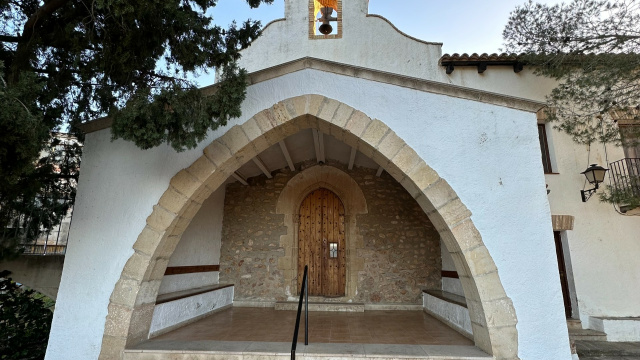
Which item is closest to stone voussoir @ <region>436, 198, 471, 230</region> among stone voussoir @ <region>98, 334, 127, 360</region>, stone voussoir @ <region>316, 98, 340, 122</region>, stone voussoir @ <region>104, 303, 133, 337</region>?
stone voussoir @ <region>316, 98, 340, 122</region>

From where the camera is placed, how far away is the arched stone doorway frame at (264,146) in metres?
3.00

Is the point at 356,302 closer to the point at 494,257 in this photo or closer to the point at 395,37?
the point at 494,257

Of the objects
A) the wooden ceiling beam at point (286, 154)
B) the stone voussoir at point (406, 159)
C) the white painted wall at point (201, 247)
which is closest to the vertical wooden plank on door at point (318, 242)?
the wooden ceiling beam at point (286, 154)

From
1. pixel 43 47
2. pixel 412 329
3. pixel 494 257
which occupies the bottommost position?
pixel 412 329

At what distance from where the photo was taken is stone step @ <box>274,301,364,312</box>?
541cm

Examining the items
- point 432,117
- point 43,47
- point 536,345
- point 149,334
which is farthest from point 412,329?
point 43,47

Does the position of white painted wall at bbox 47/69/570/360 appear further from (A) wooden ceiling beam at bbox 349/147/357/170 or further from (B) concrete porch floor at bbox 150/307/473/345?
(A) wooden ceiling beam at bbox 349/147/357/170

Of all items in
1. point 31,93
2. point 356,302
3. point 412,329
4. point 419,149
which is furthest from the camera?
point 356,302

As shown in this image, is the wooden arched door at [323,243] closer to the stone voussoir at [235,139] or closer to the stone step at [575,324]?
the stone voussoir at [235,139]

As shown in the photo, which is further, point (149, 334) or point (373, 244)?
point (373, 244)

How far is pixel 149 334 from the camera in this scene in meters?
3.46

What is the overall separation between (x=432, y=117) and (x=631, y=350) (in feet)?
14.1

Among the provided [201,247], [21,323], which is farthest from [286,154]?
[21,323]

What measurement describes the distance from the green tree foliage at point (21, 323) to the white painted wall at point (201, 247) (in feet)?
4.97
